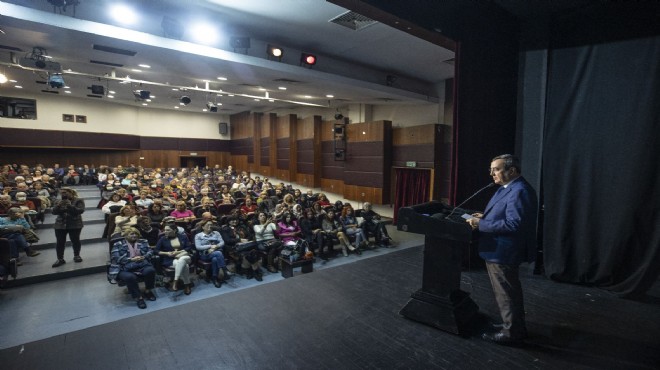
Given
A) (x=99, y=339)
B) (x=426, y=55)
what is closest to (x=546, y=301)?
(x=99, y=339)

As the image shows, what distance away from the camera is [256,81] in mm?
6926

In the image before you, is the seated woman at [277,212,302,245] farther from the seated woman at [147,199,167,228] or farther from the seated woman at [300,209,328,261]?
the seated woman at [147,199,167,228]

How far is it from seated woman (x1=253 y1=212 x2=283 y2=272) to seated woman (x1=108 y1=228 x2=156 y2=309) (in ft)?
5.52

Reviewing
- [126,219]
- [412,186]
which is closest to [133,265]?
[126,219]

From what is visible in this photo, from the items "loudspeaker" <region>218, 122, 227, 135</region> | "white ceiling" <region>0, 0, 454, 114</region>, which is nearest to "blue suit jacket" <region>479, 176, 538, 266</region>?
"white ceiling" <region>0, 0, 454, 114</region>

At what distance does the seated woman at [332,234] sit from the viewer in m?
6.38

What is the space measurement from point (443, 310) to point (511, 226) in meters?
0.71

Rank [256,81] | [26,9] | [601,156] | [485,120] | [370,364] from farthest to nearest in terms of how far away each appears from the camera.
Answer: [256,81], [26,9], [485,120], [601,156], [370,364]

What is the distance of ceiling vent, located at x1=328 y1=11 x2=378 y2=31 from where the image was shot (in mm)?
4285

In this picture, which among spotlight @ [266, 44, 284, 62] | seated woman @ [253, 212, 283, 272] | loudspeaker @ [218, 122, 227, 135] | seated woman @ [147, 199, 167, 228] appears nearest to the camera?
spotlight @ [266, 44, 284, 62]

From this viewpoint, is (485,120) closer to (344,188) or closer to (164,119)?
(344,188)

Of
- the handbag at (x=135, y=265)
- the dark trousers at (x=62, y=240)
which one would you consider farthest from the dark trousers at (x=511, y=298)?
the dark trousers at (x=62, y=240)

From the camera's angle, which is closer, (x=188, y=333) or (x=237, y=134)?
(x=188, y=333)

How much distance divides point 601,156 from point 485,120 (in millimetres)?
1005
